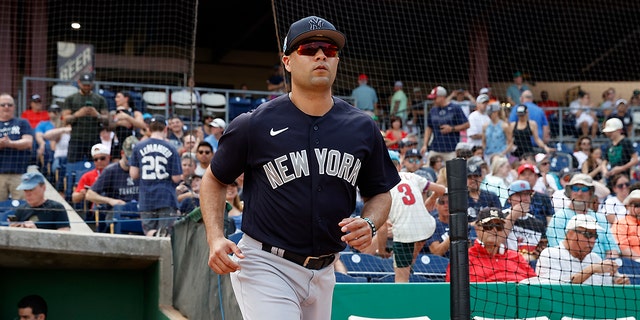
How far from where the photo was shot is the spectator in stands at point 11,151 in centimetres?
1049

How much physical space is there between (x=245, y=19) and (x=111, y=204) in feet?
46.1

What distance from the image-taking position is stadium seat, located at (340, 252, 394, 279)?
7.96 meters

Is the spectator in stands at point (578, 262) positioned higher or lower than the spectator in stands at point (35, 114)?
lower

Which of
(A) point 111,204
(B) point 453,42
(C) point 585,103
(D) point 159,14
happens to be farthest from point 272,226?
(B) point 453,42

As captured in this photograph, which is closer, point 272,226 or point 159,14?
point 272,226

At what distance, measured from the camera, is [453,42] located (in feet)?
66.9

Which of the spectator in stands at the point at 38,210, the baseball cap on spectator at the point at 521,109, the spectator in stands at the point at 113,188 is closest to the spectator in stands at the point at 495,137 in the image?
the baseball cap on spectator at the point at 521,109

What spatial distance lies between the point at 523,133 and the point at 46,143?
7.10 meters

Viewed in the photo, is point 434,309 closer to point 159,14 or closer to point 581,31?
point 159,14

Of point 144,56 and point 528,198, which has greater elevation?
point 144,56

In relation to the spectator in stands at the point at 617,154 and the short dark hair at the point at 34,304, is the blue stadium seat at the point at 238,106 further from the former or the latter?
the short dark hair at the point at 34,304

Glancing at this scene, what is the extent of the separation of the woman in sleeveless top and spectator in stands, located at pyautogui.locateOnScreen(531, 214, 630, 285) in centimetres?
633

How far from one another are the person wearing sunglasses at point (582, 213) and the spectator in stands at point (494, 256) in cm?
38

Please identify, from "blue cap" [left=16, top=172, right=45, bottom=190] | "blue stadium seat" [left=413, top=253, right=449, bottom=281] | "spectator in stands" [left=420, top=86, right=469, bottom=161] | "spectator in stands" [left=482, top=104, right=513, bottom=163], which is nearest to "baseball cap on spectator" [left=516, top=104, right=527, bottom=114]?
"spectator in stands" [left=482, top=104, right=513, bottom=163]
